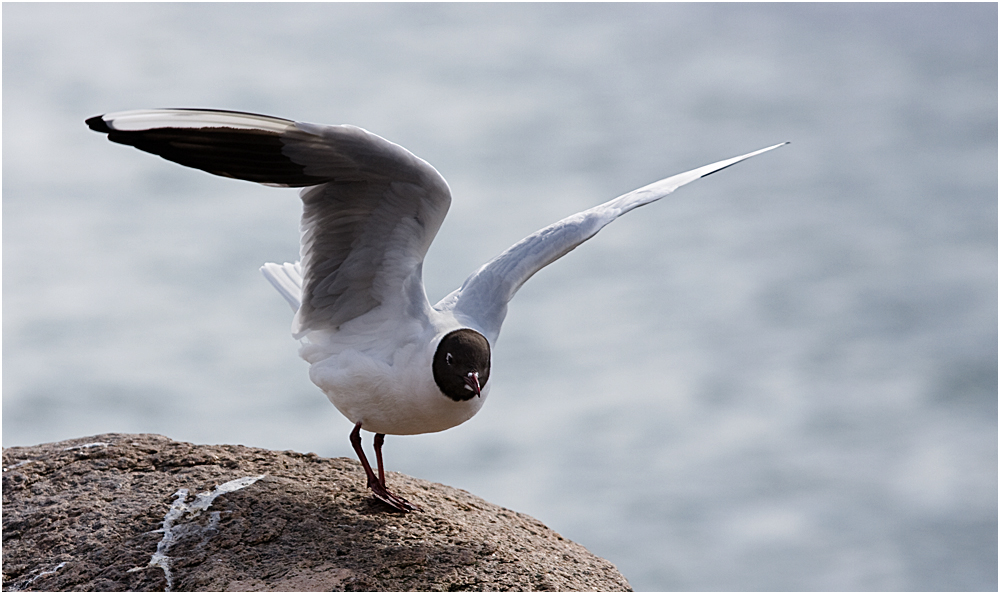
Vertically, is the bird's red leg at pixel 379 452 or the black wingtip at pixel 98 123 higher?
the black wingtip at pixel 98 123

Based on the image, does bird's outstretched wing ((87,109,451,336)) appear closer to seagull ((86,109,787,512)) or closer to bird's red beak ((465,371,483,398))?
seagull ((86,109,787,512))

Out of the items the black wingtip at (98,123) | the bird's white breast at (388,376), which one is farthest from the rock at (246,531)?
the black wingtip at (98,123)

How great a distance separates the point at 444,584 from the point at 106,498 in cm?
167

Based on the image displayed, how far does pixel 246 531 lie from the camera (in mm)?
4465

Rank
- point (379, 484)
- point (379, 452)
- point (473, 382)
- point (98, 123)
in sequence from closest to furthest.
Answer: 1. point (98, 123)
2. point (473, 382)
3. point (379, 484)
4. point (379, 452)

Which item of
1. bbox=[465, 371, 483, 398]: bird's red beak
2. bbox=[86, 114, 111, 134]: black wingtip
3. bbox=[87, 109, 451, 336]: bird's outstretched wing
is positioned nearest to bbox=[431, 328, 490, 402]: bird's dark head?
bbox=[465, 371, 483, 398]: bird's red beak

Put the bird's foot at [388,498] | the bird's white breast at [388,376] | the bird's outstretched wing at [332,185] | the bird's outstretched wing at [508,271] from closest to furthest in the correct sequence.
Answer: the bird's outstretched wing at [332,185], the bird's white breast at [388,376], the bird's foot at [388,498], the bird's outstretched wing at [508,271]

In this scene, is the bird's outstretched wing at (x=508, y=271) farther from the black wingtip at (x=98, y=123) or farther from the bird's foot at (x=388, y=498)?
the black wingtip at (x=98, y=123)

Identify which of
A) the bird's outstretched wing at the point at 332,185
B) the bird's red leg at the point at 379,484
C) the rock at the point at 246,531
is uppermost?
the bird's outstretched wing at the point at 332,185

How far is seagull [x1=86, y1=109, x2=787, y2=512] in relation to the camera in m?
4.07

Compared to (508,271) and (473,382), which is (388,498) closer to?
(473,382)

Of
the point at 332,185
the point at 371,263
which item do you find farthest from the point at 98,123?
the point at 371,263

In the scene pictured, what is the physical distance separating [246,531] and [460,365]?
3.68 feet

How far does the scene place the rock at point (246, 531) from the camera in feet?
13.9
